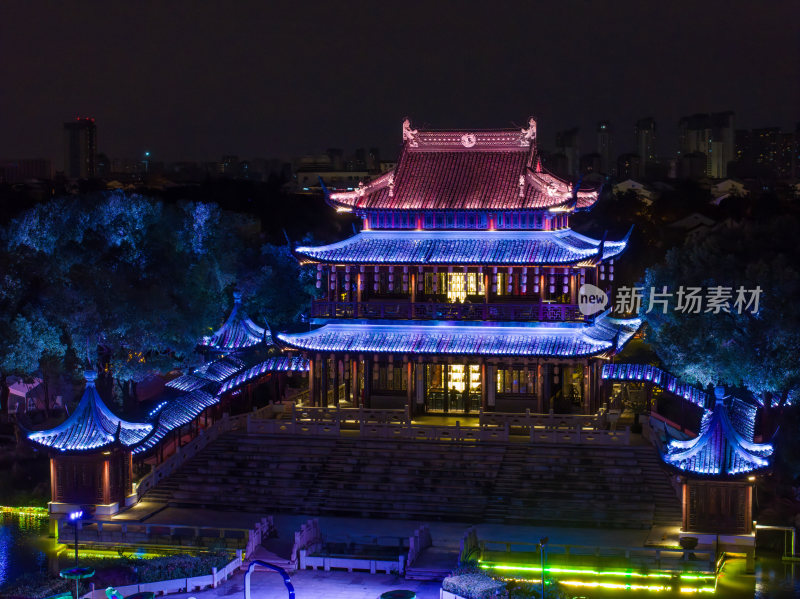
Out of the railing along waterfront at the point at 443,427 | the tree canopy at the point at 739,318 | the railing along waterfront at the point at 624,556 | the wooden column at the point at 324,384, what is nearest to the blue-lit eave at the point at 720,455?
the railing along waterfront at the point at 624,556

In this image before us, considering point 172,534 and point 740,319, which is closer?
point 172,534

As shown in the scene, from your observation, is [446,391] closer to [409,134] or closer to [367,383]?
[367,383]

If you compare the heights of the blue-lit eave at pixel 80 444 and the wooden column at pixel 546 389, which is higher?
the wooden column at pixel 546 389

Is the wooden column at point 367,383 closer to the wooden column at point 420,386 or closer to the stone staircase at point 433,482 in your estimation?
the wooden column at point 420,386

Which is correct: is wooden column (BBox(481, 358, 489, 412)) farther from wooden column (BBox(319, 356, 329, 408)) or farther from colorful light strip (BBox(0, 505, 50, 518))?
colorful light strip (BBox(0, 505, 50, 518))

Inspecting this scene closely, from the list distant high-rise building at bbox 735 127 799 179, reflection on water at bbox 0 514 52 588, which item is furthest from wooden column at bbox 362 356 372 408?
distant high-rise building at bbox 735 127 799 179

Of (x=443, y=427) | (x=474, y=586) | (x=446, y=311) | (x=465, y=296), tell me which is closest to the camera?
(x=474, y=586)

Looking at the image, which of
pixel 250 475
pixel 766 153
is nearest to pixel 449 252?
pixel 250 475
